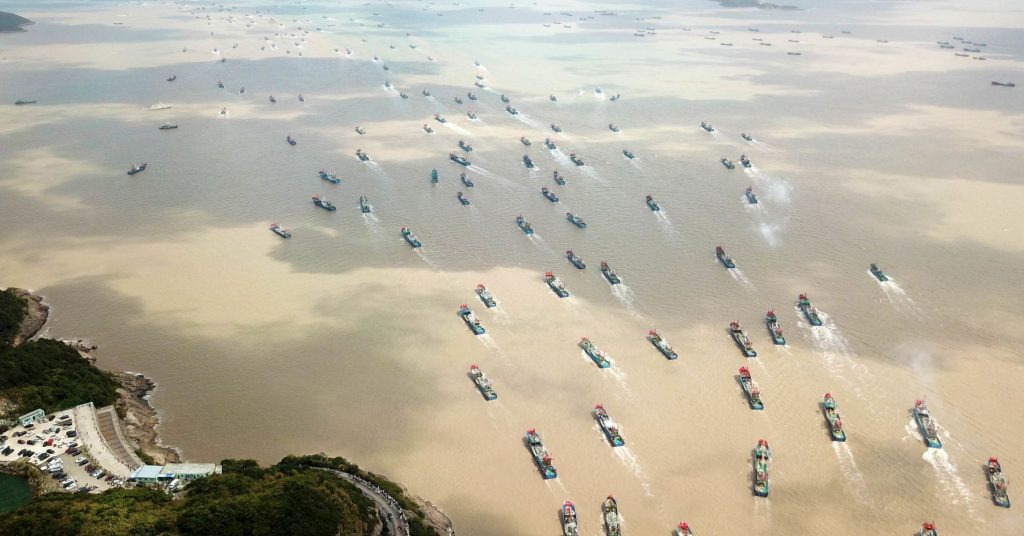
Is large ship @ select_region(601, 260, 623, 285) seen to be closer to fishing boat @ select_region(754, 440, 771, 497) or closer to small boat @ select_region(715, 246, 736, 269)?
small boat @ select_region(715, 246, 736, 269)

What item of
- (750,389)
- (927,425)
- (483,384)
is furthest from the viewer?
(483,384)

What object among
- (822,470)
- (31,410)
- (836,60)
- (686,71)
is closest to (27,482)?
(31,410)

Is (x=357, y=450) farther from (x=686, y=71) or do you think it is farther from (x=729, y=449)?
(x=686, y=71)

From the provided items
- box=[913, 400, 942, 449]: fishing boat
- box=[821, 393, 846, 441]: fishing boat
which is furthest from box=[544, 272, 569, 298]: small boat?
box=[913, 400, 942, 449]: fishing boat

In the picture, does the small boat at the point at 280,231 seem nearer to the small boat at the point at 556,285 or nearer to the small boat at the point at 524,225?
the small boat at the point at 524,225

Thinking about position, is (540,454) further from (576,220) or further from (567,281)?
(576,220)

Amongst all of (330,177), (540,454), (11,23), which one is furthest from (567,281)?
(11,23)

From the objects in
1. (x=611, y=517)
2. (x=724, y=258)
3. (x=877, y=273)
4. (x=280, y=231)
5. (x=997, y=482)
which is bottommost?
(x=611, y=517)
